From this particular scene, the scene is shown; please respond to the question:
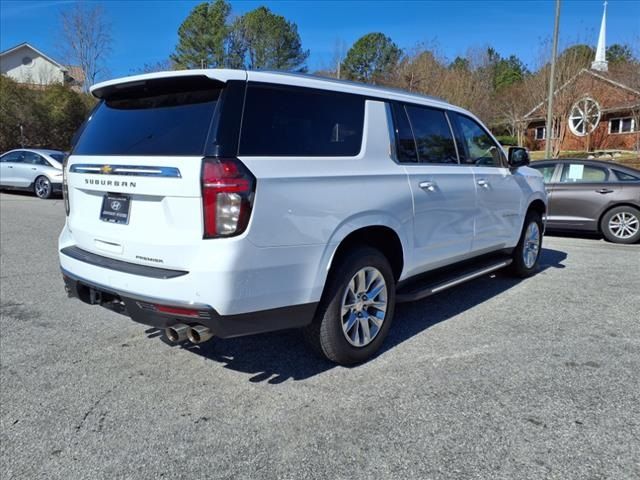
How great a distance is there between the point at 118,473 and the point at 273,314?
1129 millimetres

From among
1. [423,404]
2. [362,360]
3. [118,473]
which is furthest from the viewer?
[362,360]

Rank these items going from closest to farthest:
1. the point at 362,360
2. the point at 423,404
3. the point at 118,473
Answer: the point at 118,473 → the point at 423,404 → the point at 362,360

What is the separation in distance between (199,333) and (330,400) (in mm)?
937

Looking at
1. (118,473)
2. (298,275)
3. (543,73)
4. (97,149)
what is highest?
(543,73)

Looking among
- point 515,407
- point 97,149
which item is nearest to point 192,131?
point 97,149

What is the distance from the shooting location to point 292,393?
10.8 ft

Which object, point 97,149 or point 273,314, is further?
point 97,149

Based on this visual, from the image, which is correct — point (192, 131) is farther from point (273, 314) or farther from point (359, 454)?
point (359, 454)

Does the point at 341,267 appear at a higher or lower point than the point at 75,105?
lower

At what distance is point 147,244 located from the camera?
9.83ft

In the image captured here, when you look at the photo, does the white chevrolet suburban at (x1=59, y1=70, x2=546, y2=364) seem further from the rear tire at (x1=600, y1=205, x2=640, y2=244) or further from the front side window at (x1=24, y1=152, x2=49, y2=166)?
the front side window at (x1=24, y1=152, x2=49, y2=166)

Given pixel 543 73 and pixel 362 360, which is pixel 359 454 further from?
pixel 543 73

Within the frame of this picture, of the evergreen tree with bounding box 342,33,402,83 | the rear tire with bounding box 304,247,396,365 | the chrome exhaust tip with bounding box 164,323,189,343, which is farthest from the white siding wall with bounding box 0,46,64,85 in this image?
the chrome exhaust tip with bounding box 164,323,189,343

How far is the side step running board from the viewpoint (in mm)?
4101
